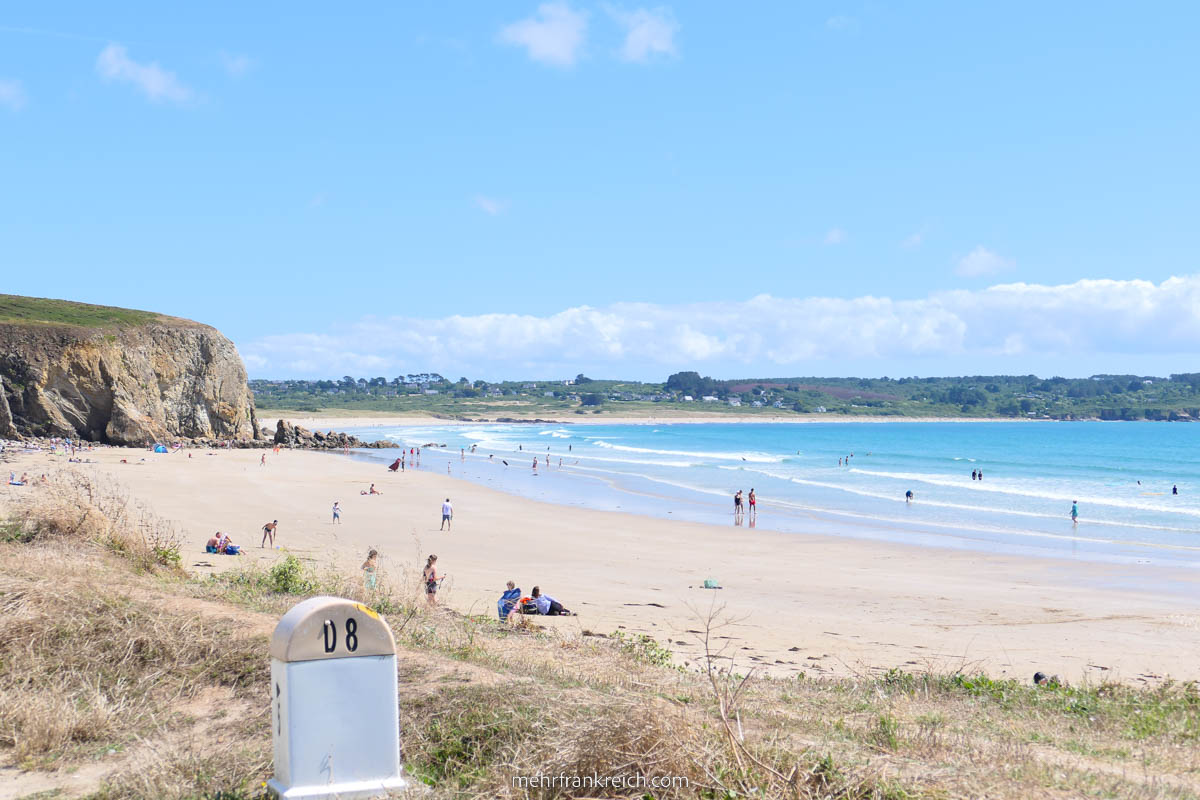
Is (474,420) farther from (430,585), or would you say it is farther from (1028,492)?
(430,585)

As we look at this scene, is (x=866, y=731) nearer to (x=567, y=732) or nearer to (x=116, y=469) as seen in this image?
(x=567, y=732)

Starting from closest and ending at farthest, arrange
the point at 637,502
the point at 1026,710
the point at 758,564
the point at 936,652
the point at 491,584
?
the point at 1026,710
the point at 936,652
the point at 491,584
the point at 758,564
the point at 637,502

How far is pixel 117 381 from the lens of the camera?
5478 centimetres

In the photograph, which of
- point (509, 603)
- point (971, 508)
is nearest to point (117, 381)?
point (971, 508)

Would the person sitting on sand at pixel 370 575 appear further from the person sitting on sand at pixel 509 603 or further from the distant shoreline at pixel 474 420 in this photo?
the distant shoreline at pixel 474 420

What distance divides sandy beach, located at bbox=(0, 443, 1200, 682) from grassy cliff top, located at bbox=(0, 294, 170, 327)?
23.9 meters

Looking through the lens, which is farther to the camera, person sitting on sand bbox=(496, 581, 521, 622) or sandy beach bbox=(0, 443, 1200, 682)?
sandy beach bbox=(0, 443, 1200, 682)

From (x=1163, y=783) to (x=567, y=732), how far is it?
323 centimetres

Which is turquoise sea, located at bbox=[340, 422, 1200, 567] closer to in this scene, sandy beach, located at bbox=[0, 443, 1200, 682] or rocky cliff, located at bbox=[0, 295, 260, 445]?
sandy beach, located at bbox=[0, 443, 1200, 682]

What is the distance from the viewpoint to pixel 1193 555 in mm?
25047

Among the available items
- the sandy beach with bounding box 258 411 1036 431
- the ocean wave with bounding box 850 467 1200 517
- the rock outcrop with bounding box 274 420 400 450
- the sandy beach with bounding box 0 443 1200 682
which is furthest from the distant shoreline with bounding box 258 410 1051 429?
the sandy beach with bounding box 0 443 1200 682

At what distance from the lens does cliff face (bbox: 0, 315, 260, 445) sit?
5112 cm

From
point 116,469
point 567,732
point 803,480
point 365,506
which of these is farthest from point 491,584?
point 803,480

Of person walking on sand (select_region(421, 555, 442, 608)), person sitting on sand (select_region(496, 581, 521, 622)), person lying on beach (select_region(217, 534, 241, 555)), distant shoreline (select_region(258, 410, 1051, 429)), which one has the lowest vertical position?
distant shoreline (select_region(258, 410, 1051, 429))
